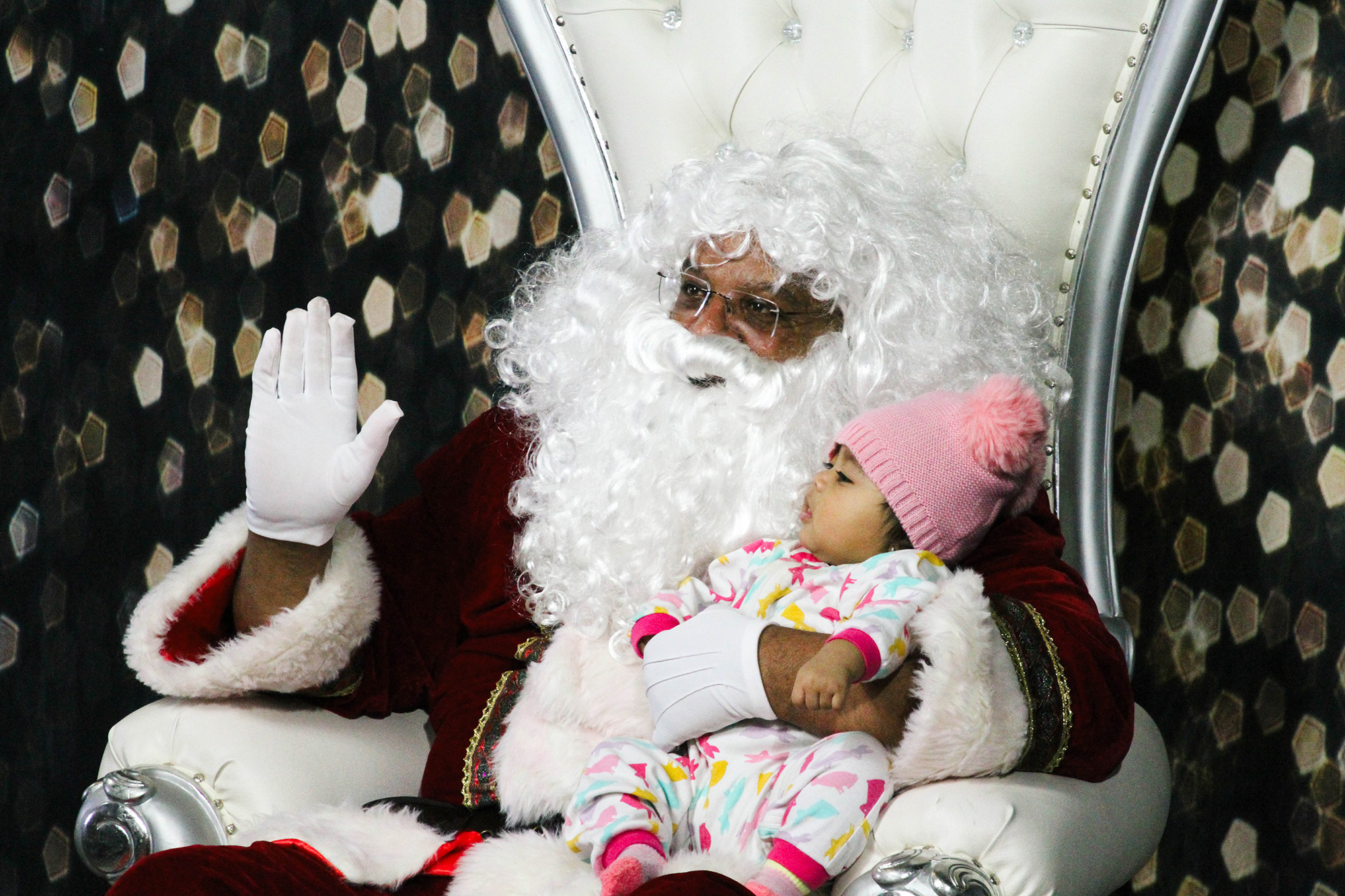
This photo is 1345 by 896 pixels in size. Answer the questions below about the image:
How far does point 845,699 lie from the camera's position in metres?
1.38

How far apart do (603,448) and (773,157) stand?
47cm

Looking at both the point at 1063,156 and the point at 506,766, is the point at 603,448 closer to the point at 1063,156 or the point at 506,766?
the point at 506,766

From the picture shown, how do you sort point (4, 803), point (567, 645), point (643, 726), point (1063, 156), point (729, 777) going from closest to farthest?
1. point (729, 777)
2. point (643, 726)
3. point (567, 645)
4. point (1063, 156)
5. point (4, 803)

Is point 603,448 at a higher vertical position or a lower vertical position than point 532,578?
higher

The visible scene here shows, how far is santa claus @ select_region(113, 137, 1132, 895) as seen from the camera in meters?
1.50

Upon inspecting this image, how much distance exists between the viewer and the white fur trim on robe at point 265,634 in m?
1.65

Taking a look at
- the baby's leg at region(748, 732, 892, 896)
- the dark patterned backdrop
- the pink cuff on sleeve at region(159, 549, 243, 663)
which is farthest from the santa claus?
the dark patterned backdrop

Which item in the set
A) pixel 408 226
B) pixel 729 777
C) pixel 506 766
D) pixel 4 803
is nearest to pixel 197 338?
pixel 408 226

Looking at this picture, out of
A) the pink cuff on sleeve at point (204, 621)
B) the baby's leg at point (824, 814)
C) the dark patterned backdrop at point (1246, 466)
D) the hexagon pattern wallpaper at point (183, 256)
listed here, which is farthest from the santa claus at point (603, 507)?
the hexagon pattern wallpaper at point (183, 256)

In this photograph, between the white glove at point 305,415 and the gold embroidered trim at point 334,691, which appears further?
the gold embroidered trim at point 334,691

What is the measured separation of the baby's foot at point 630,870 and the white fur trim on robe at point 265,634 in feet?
1.83

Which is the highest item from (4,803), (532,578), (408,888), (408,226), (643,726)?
(408,226)

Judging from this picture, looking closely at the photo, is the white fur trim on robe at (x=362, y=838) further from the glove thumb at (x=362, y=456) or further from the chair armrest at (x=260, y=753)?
the glove thumb at (x=362, y=456)

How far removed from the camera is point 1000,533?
5.52 feet
